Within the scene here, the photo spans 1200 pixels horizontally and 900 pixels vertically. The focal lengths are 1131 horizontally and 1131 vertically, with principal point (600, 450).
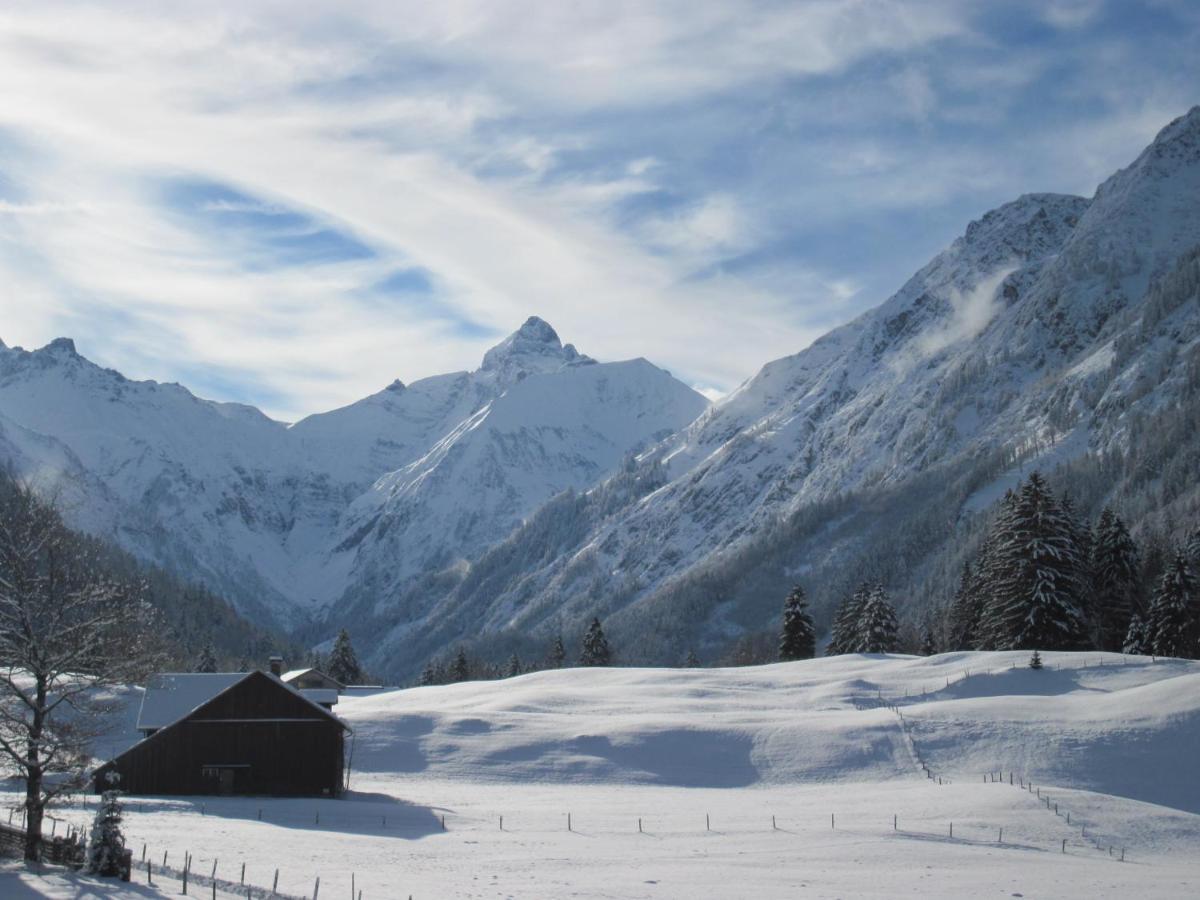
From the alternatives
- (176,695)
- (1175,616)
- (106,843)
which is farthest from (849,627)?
(106,843)

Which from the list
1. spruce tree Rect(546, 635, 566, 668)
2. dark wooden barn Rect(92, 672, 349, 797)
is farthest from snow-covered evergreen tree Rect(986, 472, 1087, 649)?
spruce tree Rect(546, 635, 566, 668)

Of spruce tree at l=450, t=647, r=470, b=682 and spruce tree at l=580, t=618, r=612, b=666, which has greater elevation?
spruce tree at l=580, t=618, r=612, b=666

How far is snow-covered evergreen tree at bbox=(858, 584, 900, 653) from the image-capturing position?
3376 inches

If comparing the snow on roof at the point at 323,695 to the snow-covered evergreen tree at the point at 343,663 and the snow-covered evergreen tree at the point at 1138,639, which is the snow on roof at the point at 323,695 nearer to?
the snow-covered evergreen tree at the point at 343,663

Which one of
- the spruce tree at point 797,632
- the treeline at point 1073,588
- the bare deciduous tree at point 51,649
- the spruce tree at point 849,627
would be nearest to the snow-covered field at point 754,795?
the bare deciduous tree at point 51,649

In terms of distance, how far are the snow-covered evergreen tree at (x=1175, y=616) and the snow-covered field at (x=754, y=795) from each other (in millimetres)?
4091

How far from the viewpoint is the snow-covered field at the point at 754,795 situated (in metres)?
31.4

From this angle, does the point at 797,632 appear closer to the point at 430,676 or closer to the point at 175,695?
the point at 175,695

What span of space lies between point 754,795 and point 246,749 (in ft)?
75.7

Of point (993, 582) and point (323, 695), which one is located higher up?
point (993, 582)

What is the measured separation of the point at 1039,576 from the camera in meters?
66.1

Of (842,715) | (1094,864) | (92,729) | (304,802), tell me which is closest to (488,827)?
(304,802)

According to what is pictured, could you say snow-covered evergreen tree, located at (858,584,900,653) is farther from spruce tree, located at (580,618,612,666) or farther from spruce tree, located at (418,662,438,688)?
spruce tree, located at (418,662,438,688)

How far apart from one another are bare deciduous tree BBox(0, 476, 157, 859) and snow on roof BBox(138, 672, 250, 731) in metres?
21.3
